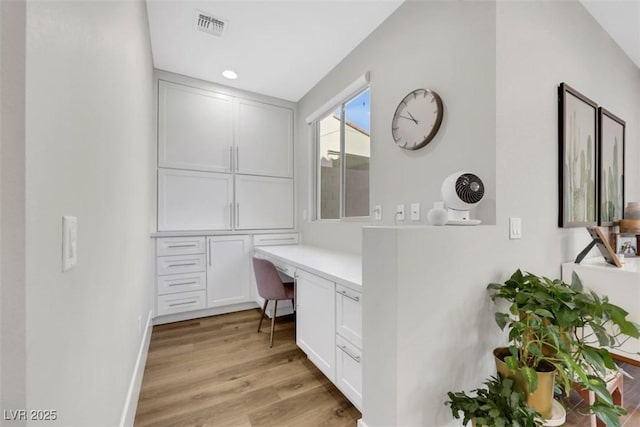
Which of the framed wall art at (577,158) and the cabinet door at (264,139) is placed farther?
the cabinet door at (264,139)

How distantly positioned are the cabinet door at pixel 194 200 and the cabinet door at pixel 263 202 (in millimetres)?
139

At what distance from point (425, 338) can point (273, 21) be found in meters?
2.52

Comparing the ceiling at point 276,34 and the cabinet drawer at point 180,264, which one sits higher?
the ceiling at point 276,34

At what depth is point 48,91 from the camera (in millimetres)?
490

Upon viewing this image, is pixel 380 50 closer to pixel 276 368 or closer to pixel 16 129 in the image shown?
pixel 16 129

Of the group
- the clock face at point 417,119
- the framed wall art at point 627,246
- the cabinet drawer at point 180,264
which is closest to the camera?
the clock face at point 417,119

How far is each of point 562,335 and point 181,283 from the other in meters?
3.08

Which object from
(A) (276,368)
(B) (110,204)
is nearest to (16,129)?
(B) (110,204)

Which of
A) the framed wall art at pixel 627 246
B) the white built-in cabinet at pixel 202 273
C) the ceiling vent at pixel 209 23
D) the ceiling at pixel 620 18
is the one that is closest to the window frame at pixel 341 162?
the white built-in cabinet at pixel 202 273

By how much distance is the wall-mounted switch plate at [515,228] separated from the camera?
4.54 ft

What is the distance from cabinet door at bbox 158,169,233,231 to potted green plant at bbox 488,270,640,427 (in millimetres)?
2865

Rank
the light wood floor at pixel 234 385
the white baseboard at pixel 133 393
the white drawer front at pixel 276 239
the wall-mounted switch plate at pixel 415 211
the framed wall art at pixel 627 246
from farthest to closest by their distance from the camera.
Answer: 1. the white drawer front at pixel 276 239
2. the framed wall art at pixel 627 246
3. the wall-mounted switch plate at pixel 415 211
4. the light wood floor at pixel 234 385
5. the white baseboard at pixel 133 393

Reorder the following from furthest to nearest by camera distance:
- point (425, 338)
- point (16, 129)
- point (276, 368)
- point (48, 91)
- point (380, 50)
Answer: point (380, 50) < point (276, 368) < point (425, 338) < point (48, 91) < point (16, 129)

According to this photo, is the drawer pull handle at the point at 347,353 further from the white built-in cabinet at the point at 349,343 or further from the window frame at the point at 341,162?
the window frame at the point at 341,162
